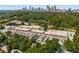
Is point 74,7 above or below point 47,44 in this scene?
above
